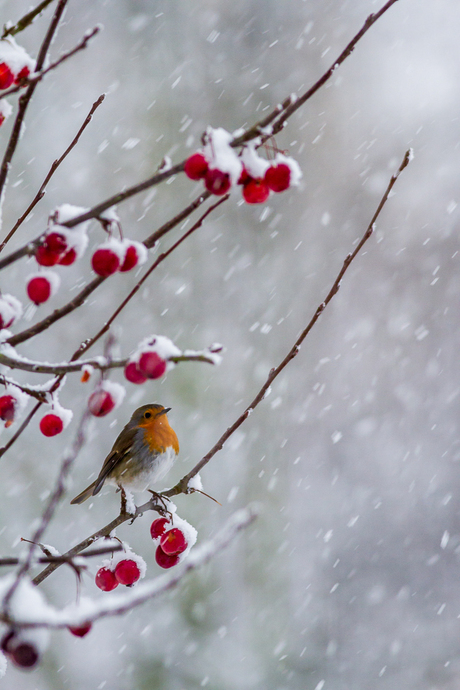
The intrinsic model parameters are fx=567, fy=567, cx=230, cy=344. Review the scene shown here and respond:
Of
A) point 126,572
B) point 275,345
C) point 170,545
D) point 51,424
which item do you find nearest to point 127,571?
point 126,572

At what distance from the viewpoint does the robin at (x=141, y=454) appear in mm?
1711

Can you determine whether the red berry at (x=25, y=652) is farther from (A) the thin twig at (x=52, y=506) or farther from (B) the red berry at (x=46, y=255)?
(B) the red berry at (x=46, y=255)

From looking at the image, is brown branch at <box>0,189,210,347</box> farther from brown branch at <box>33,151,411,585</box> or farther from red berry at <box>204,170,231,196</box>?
brown branch at <box>33,151,411,585</box>

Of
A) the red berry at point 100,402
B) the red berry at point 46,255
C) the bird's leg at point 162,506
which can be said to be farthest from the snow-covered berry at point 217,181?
the bird's leg at point 162,506

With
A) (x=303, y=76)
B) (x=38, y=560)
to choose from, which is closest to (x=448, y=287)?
(x=303, y=76)

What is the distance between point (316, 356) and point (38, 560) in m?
7.57

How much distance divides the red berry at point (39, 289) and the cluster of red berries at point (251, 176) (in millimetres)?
259

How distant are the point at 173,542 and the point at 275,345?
643 cm

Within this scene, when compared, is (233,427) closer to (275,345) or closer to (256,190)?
(256,190)

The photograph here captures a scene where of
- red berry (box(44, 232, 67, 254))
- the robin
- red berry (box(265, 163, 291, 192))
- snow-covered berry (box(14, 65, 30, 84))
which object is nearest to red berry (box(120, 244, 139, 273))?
red berry (box(44, 232, 67, 254))

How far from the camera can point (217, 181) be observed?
0.71 metres

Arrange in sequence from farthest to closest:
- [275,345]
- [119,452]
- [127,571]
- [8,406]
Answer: [275,345]
[119,452]
[127,571]
[8,406]

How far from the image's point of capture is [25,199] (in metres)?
6.00

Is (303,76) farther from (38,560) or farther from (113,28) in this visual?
(38,560)
